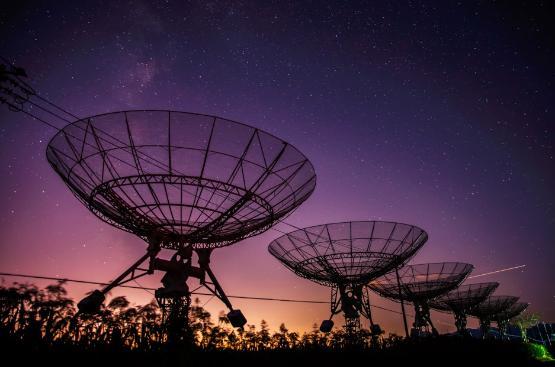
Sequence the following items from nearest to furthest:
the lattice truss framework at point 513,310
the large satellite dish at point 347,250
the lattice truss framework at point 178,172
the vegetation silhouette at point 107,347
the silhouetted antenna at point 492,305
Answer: the vegetation silhouette at point 107,347, the lattice truss framework at point 178,172, the large satellite dish at point 347,250, the silhouetted antenna at point 492,305, the lattice truss framework at point 513,310

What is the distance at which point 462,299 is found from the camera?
41.8 m

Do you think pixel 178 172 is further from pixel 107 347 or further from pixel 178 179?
pixel 107 347

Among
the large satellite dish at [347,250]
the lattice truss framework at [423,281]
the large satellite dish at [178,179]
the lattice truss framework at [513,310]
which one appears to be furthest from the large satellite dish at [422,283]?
the lattice truss framework at [513,310]

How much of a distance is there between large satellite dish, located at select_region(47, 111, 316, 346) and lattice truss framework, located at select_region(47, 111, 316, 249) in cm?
4

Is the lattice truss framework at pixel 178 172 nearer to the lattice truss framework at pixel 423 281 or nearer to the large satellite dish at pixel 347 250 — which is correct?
the large satellite dish at pixel 347 250

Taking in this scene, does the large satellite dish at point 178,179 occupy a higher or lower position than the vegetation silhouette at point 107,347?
higher

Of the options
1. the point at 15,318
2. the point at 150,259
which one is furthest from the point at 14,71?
the point at 150,259

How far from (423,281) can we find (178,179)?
27.7 m

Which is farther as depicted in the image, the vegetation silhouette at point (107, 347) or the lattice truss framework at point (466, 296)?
the lattice truss framework at point (466, 296)

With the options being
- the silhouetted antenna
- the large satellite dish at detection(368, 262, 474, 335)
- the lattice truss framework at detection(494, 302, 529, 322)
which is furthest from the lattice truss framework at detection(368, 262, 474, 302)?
the lattice truss framework at detection(494, 302, 529, 322)

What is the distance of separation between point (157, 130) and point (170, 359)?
9.54 meters

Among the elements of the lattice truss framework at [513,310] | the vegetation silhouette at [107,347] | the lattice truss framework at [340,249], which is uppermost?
the lattice truss framework at [340,249]

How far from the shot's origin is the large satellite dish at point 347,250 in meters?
24.2

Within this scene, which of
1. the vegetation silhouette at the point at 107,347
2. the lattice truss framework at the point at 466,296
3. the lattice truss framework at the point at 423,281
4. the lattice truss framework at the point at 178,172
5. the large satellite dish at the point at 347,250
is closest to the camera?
the vegetation silhouette at the point at 107,347
